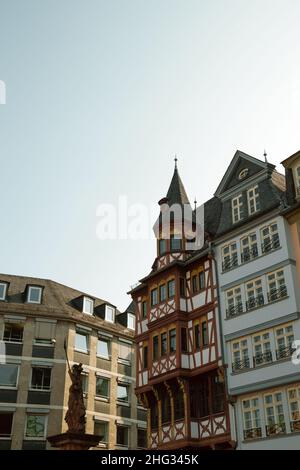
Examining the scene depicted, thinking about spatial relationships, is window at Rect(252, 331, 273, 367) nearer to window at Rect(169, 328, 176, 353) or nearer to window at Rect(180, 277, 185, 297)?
window at Rect(169, 328, 176, 353)

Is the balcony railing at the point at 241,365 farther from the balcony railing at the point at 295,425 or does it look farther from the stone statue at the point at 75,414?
the stone statue at the point at 75,414

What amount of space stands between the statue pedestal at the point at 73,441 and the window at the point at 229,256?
12.8 metres

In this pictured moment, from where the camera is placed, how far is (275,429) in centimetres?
2741

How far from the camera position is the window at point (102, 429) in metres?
44.3

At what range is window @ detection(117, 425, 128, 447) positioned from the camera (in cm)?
4564

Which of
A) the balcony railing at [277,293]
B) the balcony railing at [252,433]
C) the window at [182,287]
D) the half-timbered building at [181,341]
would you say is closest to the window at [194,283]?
the half-timbered building at [181,341]

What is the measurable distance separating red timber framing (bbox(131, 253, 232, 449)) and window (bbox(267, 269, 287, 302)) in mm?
3824

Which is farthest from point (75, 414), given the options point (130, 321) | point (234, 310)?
point (130, 321)

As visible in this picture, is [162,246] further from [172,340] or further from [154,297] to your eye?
[172,340]

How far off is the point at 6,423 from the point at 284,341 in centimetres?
2193

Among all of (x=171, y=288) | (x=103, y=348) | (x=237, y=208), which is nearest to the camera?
(x=237, y=208)

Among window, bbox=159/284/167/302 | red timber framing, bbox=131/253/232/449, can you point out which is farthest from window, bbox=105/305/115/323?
window, bbox=159/284/167/302
